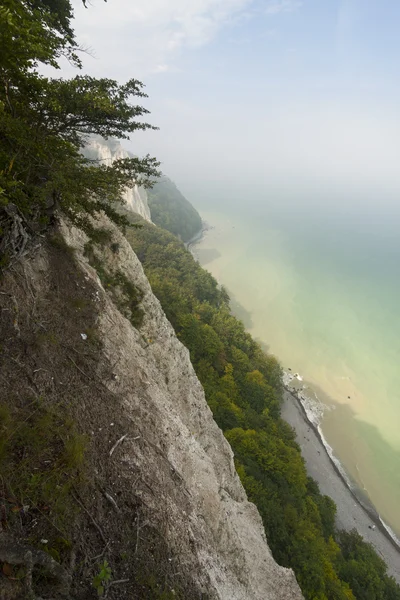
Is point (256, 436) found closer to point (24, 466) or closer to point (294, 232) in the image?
point (24, 466)

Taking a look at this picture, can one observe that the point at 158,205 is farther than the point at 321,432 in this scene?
Yes

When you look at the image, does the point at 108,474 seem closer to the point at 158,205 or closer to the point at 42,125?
the point at 42,125

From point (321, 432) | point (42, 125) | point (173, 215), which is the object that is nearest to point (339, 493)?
point (321, 432)

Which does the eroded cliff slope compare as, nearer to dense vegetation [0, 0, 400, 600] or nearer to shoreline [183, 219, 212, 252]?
dense vegetation [0, 0, 400, 600]

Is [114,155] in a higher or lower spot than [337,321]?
higher

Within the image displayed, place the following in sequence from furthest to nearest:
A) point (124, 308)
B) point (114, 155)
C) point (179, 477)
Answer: point (114, 155)
point (124, 308)
point (179, 477)

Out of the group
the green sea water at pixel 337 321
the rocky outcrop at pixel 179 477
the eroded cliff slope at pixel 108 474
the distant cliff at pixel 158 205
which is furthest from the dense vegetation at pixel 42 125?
the distant cliff at pixel 158 205
